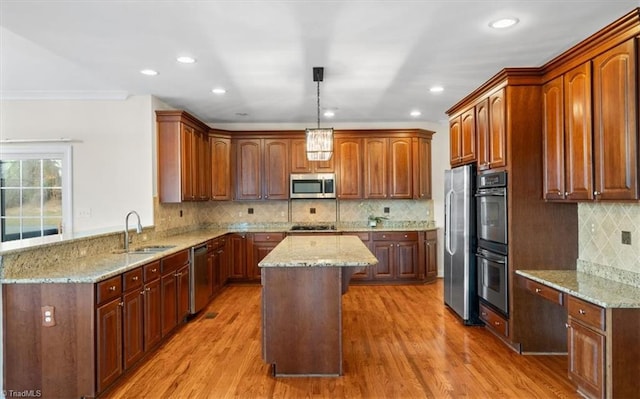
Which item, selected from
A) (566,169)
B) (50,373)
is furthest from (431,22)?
(50,373)

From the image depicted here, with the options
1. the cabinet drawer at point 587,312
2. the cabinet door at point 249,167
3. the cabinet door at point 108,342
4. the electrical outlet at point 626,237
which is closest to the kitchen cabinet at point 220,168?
the cabinet door at point 249,167

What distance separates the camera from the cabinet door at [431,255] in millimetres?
6066

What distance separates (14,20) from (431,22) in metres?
2.99

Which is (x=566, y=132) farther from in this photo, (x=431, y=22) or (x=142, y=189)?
(x=142, y=189)

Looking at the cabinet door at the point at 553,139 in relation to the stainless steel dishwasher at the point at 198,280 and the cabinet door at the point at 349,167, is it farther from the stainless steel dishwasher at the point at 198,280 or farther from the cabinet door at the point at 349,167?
the stainless steel dishwasher at the point at 198,280

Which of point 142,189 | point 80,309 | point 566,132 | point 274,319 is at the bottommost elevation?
point 274,319

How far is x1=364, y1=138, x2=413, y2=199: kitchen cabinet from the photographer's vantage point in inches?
245

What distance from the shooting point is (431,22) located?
2771mm

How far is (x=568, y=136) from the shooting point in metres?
2.98

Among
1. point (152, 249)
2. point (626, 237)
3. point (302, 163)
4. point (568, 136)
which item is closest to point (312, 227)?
point (302, 163)

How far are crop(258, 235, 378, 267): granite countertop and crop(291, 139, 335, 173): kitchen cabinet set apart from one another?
2.36 metres

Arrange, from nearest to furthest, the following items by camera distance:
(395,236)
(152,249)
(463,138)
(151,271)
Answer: (151,271), (152,249), (463,138), (395,236)

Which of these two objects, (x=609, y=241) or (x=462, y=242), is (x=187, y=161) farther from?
(x=609, y=241)

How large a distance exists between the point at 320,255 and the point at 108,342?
1684 millimetres
